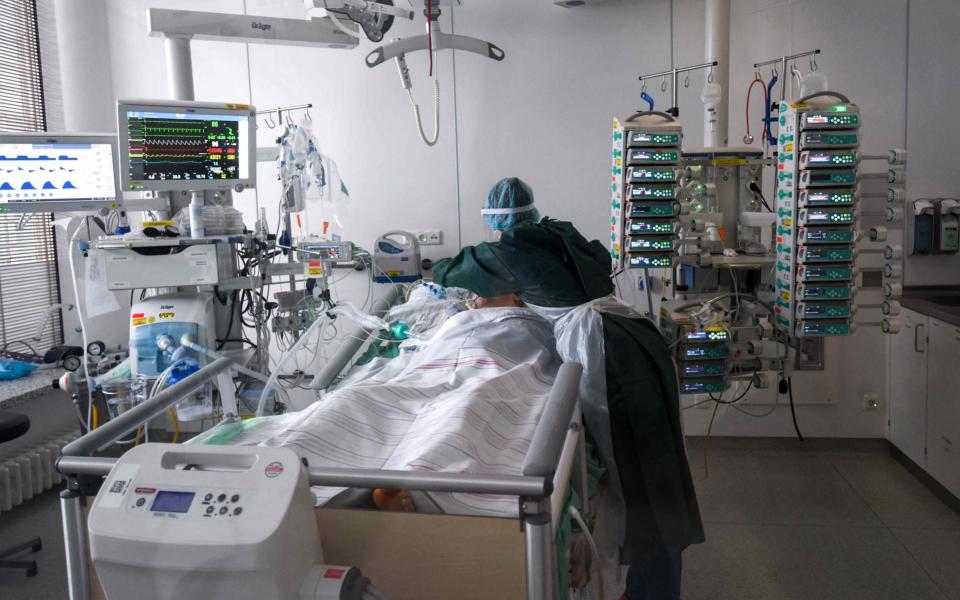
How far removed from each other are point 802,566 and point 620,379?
126cm

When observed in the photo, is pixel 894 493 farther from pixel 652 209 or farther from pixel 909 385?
pixel 652 209

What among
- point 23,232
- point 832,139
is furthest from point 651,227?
point 23,232

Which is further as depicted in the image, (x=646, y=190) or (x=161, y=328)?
(x=161, y=328)

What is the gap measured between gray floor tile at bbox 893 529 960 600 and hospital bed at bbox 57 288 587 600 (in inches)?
82.1

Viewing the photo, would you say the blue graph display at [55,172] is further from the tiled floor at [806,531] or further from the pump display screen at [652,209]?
the pump display screen at [652,209]

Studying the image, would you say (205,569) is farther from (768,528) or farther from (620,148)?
(768,528)

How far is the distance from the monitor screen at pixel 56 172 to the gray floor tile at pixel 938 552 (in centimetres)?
345

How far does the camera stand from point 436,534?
127 cm

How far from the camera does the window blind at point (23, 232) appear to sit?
4164 mm

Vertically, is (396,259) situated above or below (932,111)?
below

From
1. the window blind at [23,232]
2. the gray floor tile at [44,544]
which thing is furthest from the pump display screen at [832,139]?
the window blind at [23,232]

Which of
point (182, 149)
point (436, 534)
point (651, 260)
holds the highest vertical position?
point (182, 149)

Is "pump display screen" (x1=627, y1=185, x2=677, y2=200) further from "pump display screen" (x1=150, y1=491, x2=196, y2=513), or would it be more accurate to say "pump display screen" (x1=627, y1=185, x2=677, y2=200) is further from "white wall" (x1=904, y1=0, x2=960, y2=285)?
"pump display screen" (x1=150, y1=491, x2=196, y2=513)

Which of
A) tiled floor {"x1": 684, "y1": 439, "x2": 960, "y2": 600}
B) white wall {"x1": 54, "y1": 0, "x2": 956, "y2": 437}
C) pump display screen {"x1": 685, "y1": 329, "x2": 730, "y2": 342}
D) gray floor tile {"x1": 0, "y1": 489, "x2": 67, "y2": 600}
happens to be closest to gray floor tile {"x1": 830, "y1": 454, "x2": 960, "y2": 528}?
tiled floor {"x1": 684, "y1": 439, "x2": 960, "y2": 600}
